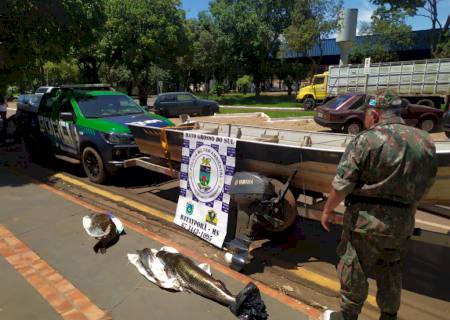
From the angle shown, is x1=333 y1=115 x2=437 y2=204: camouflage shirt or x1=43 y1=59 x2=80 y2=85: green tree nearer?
x1=333 y1=115 x2=437 y2=204: camouflage shirt

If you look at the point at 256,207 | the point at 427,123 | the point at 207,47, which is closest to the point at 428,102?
the point at 427,123

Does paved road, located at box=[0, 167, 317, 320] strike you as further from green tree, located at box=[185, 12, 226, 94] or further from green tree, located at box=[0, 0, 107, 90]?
green tree, located at box=[185, 12, 226, 94]

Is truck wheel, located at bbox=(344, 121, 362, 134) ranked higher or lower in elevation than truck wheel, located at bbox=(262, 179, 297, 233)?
lower

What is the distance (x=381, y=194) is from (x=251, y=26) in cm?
3396

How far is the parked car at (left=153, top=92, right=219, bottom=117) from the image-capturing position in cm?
2145

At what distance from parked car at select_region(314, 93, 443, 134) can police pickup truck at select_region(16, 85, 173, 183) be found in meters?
7.54

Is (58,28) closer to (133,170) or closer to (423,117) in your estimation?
(133,170)

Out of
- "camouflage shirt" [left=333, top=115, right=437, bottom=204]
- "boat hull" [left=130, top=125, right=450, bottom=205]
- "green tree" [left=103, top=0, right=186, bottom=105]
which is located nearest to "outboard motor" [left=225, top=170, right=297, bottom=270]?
"boat hull" [left=130, top=125, right=450, bottom=205]

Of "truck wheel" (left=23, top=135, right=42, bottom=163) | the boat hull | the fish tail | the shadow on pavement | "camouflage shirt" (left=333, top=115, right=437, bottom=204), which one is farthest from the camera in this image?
"truck wheel" (left=23, top=135, right=42, bottom=163)

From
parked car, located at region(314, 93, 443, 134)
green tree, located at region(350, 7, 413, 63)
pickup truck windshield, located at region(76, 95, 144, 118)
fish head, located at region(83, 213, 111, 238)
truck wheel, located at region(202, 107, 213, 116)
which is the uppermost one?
green tree, located at region(350, 7, 413, 63)

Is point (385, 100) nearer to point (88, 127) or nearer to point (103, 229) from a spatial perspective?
point (103, 229)

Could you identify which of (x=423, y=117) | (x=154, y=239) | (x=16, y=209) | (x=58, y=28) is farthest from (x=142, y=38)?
(x=154, y=239)

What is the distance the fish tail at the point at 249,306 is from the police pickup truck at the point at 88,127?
13.7ft

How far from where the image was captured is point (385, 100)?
258 cm
